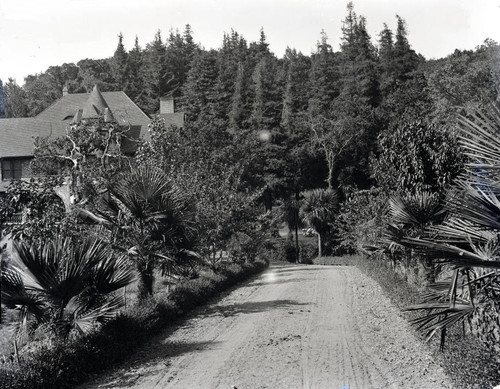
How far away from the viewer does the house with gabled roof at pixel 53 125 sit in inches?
1485

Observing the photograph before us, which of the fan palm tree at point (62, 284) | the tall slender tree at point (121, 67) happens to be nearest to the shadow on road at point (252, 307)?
the fan palm tree at point (62, 284)

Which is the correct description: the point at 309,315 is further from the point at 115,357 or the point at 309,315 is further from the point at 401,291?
the point at 115,357

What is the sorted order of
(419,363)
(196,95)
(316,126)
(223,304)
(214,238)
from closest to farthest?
(419,363), (223,304), (214,238), (316,126), (196,95)

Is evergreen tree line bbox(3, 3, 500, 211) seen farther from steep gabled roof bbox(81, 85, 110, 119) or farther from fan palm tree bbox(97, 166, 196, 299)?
fan palm tree bbox(97, 166, 196, 299)

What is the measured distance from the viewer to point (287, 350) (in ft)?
37.2

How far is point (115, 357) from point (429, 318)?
21.1ft

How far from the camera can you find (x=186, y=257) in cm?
1460

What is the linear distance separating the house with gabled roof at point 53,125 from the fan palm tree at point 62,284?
80.5 feet

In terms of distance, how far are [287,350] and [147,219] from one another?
4786mm

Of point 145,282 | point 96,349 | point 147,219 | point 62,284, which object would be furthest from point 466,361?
point 145,282

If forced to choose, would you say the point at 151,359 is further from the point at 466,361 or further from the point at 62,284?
the point at 466,361

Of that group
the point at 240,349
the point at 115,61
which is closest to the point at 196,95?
the point at 115,61

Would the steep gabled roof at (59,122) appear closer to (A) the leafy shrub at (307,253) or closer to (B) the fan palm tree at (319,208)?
(B) the fan palm tree at (319,208)

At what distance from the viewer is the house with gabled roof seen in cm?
3772
